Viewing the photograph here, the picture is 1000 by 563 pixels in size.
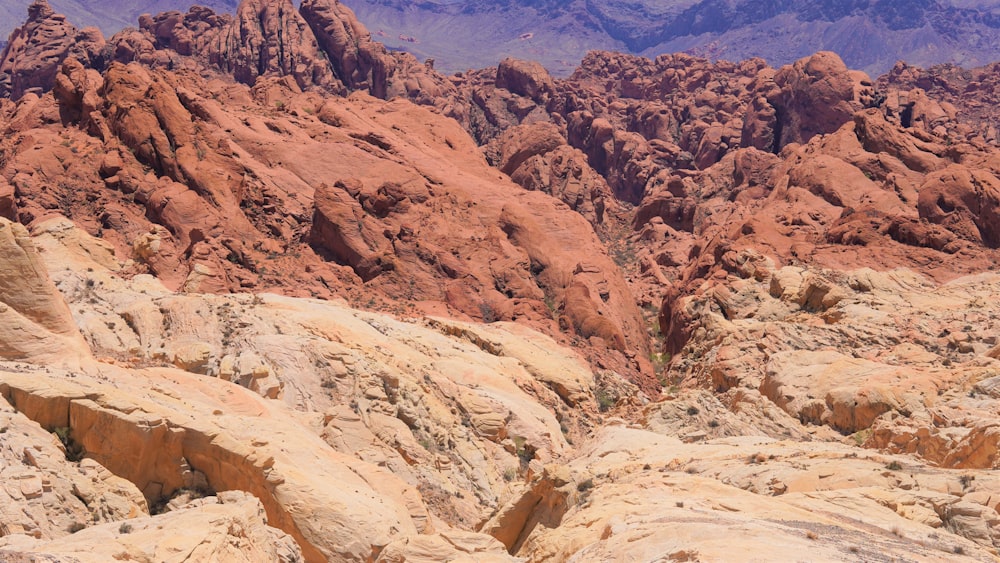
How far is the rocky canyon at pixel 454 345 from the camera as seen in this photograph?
1866 centimetres

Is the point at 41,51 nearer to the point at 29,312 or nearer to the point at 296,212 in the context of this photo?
the point at 296,212

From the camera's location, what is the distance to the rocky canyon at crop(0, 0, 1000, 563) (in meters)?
18.7

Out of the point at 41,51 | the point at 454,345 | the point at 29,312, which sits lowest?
the point at 41,51

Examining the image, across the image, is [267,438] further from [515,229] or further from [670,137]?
[670,137]

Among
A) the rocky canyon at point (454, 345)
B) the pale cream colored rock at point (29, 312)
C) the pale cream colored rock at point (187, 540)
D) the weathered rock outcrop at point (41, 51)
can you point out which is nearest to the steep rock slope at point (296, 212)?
the rocky canyon at point (454, 345)

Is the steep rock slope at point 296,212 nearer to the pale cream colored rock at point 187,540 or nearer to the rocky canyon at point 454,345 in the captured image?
the rocky canyon at point 454,345

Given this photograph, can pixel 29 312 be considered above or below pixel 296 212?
above

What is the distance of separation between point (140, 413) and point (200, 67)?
122534 mm

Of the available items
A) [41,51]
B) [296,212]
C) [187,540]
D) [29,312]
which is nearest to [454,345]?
[296,212]

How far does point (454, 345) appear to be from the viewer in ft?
131

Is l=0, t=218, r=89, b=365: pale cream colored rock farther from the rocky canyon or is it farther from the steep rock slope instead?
the steep rock slope

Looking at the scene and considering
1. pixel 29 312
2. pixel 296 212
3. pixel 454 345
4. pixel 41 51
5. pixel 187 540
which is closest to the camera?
pixel 187 540

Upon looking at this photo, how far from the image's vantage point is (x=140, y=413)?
20.7 meters

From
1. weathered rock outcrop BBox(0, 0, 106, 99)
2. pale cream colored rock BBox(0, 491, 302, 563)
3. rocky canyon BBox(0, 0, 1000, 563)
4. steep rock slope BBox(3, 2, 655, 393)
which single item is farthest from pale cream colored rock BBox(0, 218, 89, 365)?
weathered rock outcrop BBox(0, 0, 106, 99)
